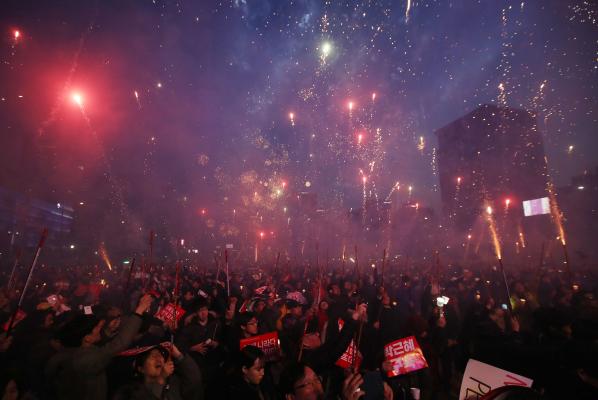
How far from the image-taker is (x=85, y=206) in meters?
43.6

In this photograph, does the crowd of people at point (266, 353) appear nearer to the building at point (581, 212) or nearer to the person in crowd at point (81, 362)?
the person in crowd at point (81, 362)

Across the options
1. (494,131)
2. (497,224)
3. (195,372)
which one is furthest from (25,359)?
(494,131)

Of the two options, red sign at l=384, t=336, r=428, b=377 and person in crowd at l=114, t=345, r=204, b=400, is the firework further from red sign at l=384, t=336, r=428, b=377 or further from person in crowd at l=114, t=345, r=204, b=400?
red sign at l=384, t=336, r=428, b=377

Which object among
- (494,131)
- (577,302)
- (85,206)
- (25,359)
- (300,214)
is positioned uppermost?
(494,131)

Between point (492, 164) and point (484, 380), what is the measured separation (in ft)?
200

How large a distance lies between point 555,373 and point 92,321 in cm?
544

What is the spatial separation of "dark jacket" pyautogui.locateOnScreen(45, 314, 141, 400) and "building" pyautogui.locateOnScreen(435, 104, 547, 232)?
5589 centimetres

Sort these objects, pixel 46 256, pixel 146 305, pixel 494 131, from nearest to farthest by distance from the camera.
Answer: pixel 146 305, pixel 46 256, pixel 494 131

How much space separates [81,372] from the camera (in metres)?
3.33

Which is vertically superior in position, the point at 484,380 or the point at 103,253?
the point at 103,253

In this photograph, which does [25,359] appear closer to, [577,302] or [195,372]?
[195,372]

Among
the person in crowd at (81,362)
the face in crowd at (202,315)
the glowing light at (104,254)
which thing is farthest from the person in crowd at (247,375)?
the glowing light at (104,254)

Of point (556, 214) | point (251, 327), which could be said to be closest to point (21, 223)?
point (251, 327)

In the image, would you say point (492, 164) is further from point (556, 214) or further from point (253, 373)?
point (253, 373)
